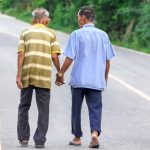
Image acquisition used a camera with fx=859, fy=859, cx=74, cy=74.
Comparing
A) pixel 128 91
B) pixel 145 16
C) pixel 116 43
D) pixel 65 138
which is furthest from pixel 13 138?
pixel 116 43

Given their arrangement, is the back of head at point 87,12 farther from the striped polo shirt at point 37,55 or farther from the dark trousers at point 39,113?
the dark trousers at point 39,113

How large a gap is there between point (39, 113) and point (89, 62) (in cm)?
90

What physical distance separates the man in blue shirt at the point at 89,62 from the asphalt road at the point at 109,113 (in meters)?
0.46

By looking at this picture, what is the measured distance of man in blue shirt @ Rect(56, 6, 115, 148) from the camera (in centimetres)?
1076

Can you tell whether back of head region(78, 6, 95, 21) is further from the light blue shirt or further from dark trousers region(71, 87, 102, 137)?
dark trousers region(71, 87, 102, 137)

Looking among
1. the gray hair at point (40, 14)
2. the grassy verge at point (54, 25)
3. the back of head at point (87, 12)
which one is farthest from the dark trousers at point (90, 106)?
the grassy verge at point (54, 25)

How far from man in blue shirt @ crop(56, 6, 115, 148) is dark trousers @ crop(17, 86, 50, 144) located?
0.30m

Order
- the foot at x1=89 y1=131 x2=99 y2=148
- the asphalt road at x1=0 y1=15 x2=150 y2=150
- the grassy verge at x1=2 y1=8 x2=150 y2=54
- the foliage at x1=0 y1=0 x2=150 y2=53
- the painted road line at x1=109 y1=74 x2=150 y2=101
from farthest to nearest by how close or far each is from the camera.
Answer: the foliage at x1=0 y1=0 x2=150 y2=53 → the grassy verge at x1=2 y1=8 x2=150 y2=54 → the painted road line at x1=109 y1=74 x2=150 y2=101 → the asphalt road at x1=0 y1=15 x2=150 y2=150 → the foot at x1=89 y1=131 x2=99 y2=148

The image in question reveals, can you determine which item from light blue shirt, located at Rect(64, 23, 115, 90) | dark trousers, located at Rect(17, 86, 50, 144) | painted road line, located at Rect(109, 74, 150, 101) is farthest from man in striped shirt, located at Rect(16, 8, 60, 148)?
painted road line, located at Rect(109, 74, 150, 101)

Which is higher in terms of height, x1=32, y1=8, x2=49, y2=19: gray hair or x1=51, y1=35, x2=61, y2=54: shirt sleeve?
x1=32, y1=8, x2=49, y2=19: gray hair

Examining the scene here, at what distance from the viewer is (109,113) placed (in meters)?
14.5

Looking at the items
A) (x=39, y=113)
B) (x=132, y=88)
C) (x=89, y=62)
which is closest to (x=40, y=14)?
(x=89, y=62)

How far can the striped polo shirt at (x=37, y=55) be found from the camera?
35.0 ft

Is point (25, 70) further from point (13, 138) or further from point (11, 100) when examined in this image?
point (11, 100)
